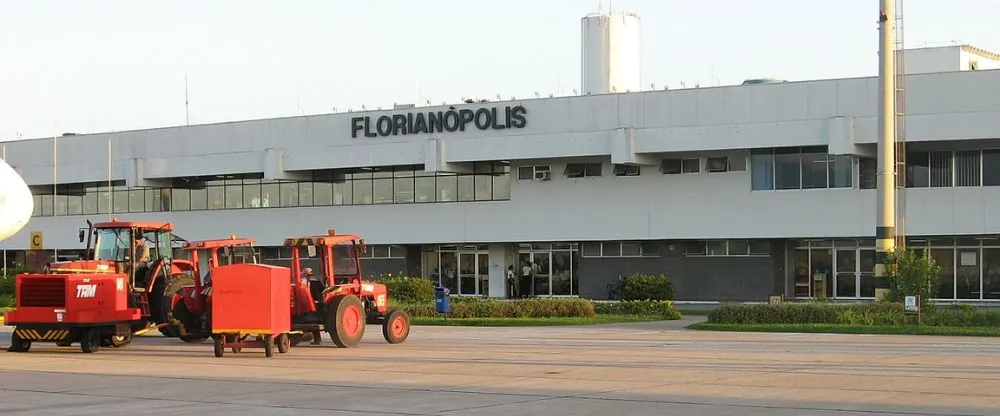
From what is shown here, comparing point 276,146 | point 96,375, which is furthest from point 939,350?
point 276,146

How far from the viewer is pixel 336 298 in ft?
77.2

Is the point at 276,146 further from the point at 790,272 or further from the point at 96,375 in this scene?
the point at 96,375

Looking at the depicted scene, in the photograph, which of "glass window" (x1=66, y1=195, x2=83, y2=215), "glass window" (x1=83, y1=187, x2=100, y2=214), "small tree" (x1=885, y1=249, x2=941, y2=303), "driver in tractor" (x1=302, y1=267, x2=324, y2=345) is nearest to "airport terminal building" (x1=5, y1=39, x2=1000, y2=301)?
"glass window" (x1=83, y1=187, x2=100, y2=214)

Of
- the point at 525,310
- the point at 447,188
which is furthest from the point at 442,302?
the point at 447,188

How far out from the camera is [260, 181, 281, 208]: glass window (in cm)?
5841

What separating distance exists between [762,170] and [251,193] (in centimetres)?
2448

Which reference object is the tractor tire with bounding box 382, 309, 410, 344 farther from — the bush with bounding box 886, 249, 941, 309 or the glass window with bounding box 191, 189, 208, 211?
the glass window with bounding box 191, 189, 208, 211

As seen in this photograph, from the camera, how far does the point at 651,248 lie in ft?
162

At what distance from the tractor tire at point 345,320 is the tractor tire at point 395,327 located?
86 cm

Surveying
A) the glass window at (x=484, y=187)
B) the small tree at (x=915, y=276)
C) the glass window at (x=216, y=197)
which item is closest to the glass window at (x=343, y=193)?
the glass window at (x=484, y=187)

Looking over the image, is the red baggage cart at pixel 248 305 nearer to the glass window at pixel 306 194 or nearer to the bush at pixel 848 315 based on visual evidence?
the bush at pixel 848 315

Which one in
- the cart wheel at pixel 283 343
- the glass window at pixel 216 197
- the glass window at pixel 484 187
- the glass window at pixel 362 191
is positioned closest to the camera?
the cart wheel at pixel 283 343

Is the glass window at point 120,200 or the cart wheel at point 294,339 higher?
the glass window at point 120,200

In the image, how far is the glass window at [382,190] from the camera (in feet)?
181
